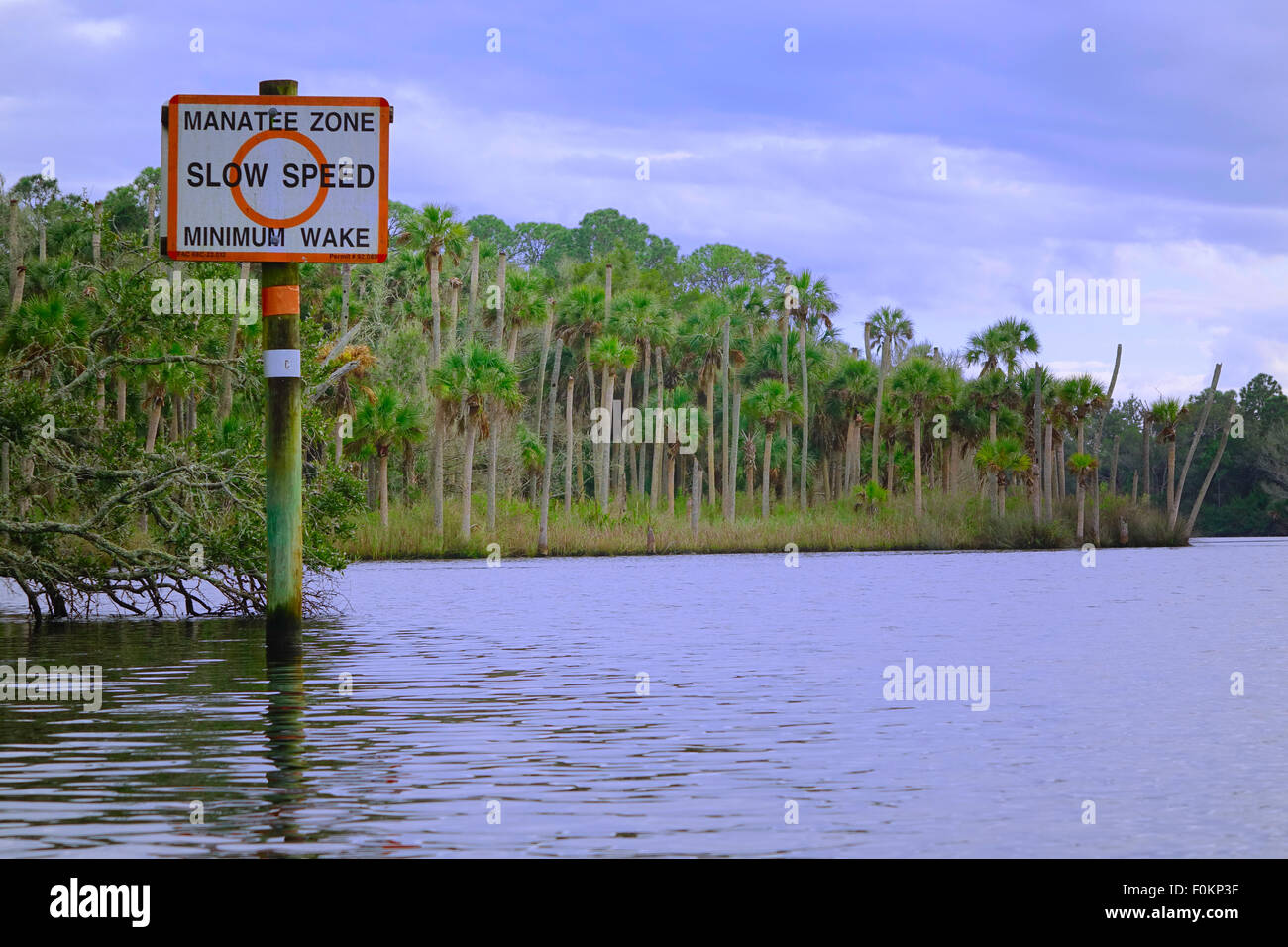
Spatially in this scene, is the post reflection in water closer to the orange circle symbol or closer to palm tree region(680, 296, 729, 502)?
the orange circle symbol

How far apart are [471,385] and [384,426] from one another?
740cm

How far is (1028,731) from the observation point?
46.0ft

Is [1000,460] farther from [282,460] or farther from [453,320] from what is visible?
[282,460]

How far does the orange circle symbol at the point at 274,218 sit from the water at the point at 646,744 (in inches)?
205

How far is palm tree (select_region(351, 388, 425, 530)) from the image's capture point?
64.3 meters

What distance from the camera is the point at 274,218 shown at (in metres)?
18.5

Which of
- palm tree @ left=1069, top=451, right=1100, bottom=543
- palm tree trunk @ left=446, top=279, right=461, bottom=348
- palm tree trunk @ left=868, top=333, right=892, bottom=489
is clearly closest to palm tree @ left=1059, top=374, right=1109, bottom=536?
palm tree @ left=1069, top=451, right=1100, bottom=543

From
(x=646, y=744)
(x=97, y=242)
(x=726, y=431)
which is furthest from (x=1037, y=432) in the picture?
(x=646, y=744)

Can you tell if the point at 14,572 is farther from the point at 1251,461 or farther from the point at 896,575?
the point at 1251,461

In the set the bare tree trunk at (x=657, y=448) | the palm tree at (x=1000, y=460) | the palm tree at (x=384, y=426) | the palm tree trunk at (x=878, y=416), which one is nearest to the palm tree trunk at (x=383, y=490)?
the palm tree at (x=384, y=426)

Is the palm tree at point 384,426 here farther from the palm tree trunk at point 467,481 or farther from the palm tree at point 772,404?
the palm tree at point 772,404

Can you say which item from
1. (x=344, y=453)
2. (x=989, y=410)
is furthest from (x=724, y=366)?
(x=344, y=453)
